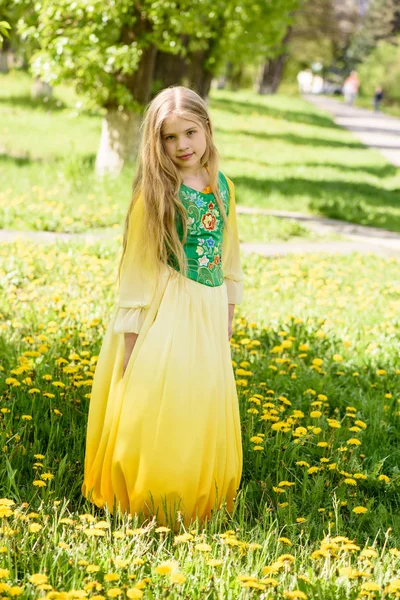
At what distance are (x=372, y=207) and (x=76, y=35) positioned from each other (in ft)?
18.4

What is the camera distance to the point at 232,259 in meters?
3.67

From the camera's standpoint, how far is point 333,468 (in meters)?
3.76

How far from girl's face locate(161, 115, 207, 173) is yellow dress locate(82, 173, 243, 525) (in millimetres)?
238

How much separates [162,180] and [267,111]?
32754 mm

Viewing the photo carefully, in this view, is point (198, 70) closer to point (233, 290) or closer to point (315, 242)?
point (315, 242)

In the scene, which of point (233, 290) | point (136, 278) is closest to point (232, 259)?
point (233, 290)

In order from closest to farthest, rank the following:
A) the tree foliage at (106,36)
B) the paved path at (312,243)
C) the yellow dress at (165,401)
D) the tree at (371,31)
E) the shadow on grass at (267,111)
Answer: the yellow dress at (165,401)
the paved path at (312,243)
the tree foliage at (106,36)
the shadow on grass at (267,111)
the tree at (371,31)

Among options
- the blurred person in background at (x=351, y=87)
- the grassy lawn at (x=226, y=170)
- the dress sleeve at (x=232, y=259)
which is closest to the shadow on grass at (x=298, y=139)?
the grassy lawn at (x=226, y=170)

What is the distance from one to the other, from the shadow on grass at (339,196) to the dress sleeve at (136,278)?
382 inches

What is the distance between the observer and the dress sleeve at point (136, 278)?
3.29 metres

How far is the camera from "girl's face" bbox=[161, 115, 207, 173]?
328 centimetres

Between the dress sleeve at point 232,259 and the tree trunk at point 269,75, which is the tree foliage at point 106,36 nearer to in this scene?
the dress sleeve at point 232,259

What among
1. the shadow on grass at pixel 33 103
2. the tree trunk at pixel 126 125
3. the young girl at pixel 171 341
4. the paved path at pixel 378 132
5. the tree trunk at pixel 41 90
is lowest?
the young girl at pixel 171 341

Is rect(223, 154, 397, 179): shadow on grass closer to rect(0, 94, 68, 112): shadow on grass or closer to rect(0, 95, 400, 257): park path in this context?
rect(0, 95, 400, 257): park path
